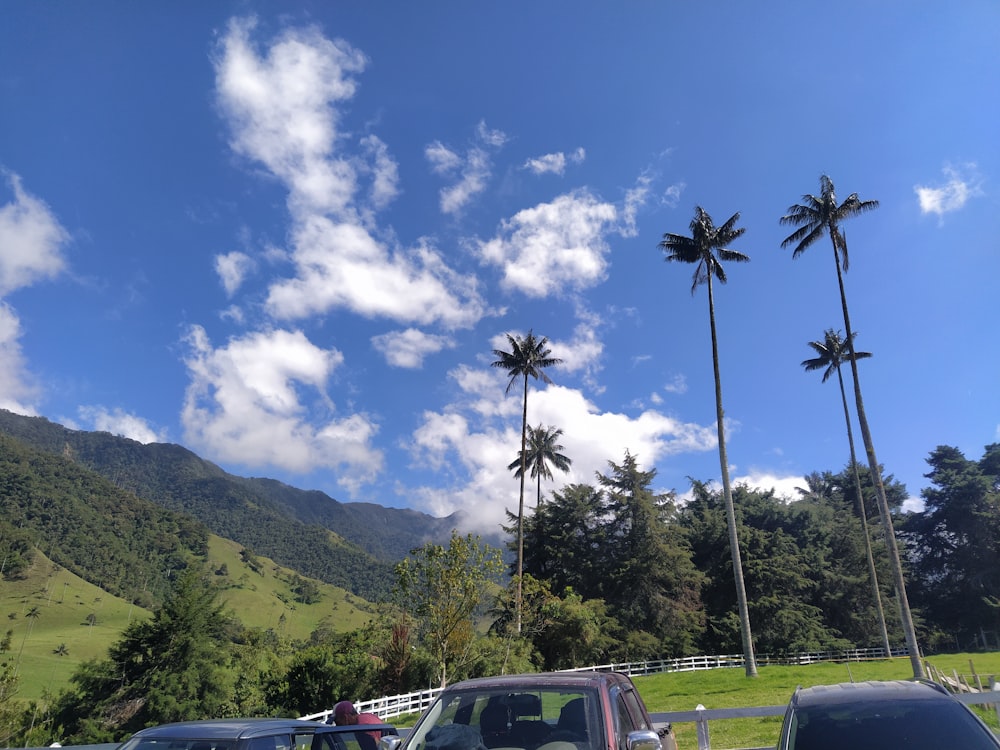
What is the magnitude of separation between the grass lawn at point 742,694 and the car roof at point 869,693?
777cm

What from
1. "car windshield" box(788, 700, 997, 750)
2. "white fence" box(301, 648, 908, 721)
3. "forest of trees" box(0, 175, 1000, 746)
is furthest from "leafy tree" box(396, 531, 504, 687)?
"car windshield" box(788, 700, 997, 750)

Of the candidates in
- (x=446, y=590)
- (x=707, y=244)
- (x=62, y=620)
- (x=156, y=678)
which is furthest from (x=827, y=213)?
(x=62, y=620)

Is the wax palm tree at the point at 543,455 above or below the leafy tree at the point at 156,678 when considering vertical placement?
above

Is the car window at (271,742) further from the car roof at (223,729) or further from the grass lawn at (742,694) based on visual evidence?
the grass lawn at (742,694)

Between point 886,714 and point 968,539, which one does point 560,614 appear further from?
point 968,539

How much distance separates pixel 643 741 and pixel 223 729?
3.59 metres

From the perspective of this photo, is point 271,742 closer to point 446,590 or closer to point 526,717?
point 526,717

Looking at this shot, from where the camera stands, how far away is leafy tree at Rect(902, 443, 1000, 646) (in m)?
66.9

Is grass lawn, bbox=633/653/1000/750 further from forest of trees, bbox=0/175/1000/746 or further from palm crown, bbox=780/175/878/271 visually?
palm crown, bbox=780/175/878/271

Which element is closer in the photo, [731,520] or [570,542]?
[731,520]

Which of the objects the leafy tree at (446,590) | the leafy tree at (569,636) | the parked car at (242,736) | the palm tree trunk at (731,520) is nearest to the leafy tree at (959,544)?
the leafy tree at (569,636)

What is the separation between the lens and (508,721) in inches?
201

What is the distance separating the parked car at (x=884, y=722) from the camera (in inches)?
191

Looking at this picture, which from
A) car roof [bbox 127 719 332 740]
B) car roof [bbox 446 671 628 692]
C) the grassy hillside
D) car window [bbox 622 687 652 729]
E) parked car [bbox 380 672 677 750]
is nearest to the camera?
Answer: parked car [bbox 380 672 677 750]
